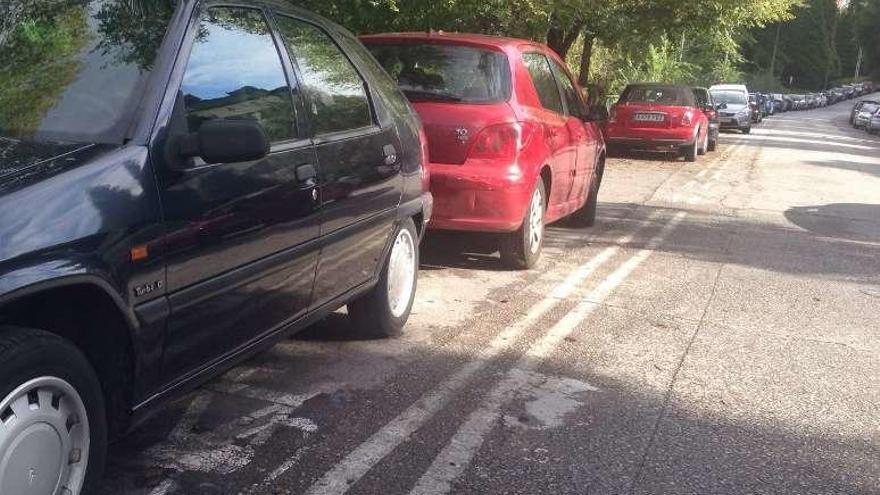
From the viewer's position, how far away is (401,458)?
146 inches

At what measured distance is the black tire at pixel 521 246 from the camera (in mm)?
7102

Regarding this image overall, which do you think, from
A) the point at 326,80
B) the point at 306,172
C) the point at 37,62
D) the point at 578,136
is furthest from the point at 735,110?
the point at 37,62

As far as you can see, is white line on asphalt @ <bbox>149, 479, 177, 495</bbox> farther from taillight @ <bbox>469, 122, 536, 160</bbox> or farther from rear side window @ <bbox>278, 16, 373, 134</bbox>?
taillight @ <bbox>469, 122, 536, 160</bbox>

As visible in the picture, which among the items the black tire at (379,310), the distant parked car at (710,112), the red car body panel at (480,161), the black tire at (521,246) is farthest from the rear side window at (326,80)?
the distant parked car at (710,112)

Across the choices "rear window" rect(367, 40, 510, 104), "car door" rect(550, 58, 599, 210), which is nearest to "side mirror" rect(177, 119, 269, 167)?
"rear window" rect(367, 40, 510, 104)

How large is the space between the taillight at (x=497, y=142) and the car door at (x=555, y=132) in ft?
1.90

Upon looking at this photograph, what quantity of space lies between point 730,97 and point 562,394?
1275 inches

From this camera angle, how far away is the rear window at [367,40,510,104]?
6.81 meters

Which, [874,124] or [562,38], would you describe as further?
[874,124]

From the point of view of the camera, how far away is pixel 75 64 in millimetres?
3330

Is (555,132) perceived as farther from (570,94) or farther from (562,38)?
(562,38)

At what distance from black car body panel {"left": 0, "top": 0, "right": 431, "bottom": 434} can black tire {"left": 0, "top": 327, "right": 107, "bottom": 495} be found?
4.8 inches

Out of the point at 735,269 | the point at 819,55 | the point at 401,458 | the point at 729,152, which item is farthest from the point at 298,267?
the point at 819,55

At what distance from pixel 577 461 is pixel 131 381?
1.77m
